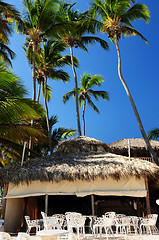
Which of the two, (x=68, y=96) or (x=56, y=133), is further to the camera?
(x=68, y=96)

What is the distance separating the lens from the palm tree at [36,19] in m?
12.8

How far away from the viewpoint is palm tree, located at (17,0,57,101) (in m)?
12.8

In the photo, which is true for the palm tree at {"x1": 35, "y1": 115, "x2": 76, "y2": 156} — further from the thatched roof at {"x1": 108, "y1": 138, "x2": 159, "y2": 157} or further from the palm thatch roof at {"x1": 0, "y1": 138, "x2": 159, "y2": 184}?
the palm thatch roof at {"x1": 0, "y1": 138, "x2": 159, "y2": 184}

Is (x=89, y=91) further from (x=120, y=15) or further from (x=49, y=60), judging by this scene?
(x=120, y=15)

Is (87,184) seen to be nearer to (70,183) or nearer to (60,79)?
(70,183)

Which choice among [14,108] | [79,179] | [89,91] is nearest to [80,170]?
[79,179]

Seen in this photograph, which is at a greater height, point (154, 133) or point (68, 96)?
point (68, 96)

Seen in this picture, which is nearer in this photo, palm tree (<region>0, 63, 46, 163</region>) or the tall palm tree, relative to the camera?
palm tree (<region>0, 63, 46, 163</region>)

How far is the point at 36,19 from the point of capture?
12.8 metres

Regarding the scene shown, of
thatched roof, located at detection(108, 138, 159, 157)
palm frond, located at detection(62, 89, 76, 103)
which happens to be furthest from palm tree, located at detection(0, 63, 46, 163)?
palm frond, located at detection(62, 89, 76, 103)

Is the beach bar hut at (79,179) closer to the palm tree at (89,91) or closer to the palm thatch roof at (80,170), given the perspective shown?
the palm thatch roof at (80,170)

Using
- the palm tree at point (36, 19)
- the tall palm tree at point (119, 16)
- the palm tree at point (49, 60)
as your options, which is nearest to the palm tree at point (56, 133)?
the palm tree at point (49, 60)

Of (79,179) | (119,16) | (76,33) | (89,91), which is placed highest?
(76,33)

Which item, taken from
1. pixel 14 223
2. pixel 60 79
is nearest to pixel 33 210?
pixel 14 223
